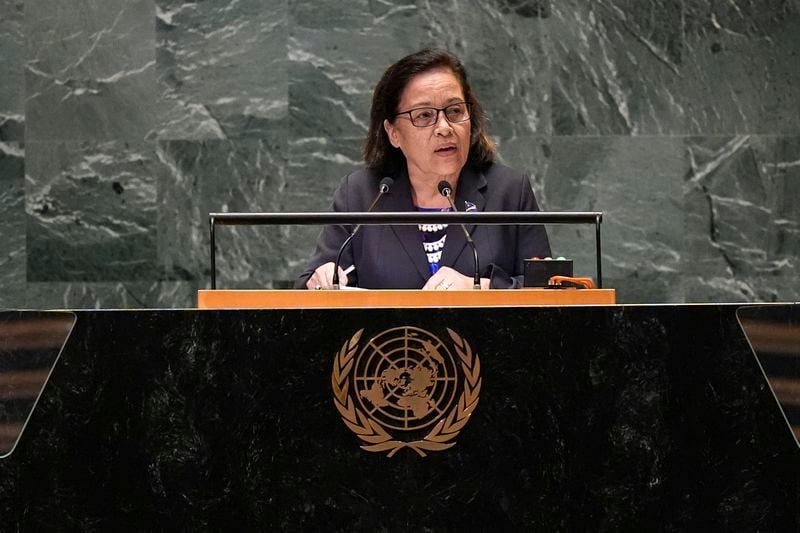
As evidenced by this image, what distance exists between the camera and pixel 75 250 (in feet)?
15.2

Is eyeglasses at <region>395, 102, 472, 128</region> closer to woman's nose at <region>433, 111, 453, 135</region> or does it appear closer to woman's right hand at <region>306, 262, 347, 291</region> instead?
woman's nose at <region>433, 111, 453, 135</region>

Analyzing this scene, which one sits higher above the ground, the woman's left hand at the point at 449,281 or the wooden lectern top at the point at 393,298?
the woman's left hand at the point at 449,281

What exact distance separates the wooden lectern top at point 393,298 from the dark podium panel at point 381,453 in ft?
0.56

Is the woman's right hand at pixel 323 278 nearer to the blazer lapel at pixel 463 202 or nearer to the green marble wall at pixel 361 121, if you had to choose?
the blazer lapel at pixel 463 202

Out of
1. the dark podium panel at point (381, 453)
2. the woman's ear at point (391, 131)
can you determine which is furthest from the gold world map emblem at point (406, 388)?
the woman's ear at point (391, 131)

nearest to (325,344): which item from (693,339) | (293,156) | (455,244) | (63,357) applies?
(63,357)

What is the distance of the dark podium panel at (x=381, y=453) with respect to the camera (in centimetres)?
190

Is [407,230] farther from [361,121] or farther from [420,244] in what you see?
[361,121]

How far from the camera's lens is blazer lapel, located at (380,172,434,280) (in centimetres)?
306

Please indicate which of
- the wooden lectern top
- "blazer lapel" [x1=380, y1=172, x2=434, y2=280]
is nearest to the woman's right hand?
"blazer lapel" [x1=380, y1=172, x2=434, y2=280]

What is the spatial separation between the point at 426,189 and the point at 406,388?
4.61ft

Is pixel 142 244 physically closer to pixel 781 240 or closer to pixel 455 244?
pixel 455 244

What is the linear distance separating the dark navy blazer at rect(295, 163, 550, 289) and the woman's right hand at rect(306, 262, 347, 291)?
0.20ft

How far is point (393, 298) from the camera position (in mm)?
2139
